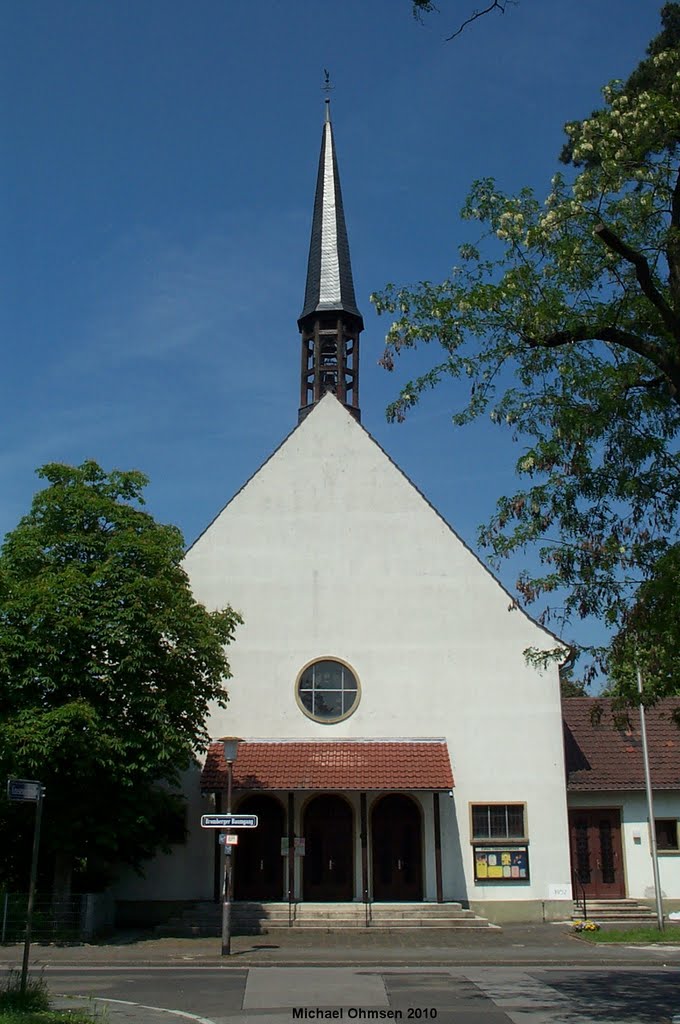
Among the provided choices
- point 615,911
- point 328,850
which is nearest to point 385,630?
point 328,850

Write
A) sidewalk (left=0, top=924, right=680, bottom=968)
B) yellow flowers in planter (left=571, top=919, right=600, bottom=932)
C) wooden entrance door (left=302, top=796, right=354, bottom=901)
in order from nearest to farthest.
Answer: sidewalk (left=0, top=924, right=680, bottom=968)
yellow flowers in planter (left=571, top=919, right=600, bottom=932)
wooden entrance door (left=302, top=796, right=354, bottom=901)

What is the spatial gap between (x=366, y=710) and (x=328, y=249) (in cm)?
1560

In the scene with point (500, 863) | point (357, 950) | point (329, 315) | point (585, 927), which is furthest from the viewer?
point (329, 315)


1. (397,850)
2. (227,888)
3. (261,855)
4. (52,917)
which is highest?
(397,850)

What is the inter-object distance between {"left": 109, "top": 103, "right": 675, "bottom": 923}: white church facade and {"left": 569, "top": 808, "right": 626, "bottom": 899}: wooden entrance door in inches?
81.3

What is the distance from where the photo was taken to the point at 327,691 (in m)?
26.2

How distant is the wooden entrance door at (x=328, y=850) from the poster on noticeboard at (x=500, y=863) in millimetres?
2997

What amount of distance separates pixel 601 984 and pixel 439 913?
914cm

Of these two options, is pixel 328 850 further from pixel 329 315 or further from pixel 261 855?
pixel 329 315

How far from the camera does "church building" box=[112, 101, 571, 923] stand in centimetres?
2489

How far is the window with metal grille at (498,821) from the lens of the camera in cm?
2527

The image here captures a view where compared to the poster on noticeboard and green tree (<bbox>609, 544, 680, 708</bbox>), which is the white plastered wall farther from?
green tree (<bbox>609, 544, 680, 708</bbox>)

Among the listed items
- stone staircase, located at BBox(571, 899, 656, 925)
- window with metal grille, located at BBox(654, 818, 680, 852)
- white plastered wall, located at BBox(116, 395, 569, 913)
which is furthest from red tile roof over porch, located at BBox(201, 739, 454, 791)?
window with metal grille, located at BBox(654, 818, 680, 852)

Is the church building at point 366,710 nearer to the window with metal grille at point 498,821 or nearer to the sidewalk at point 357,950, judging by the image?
the window with metal grille at point 498,821
